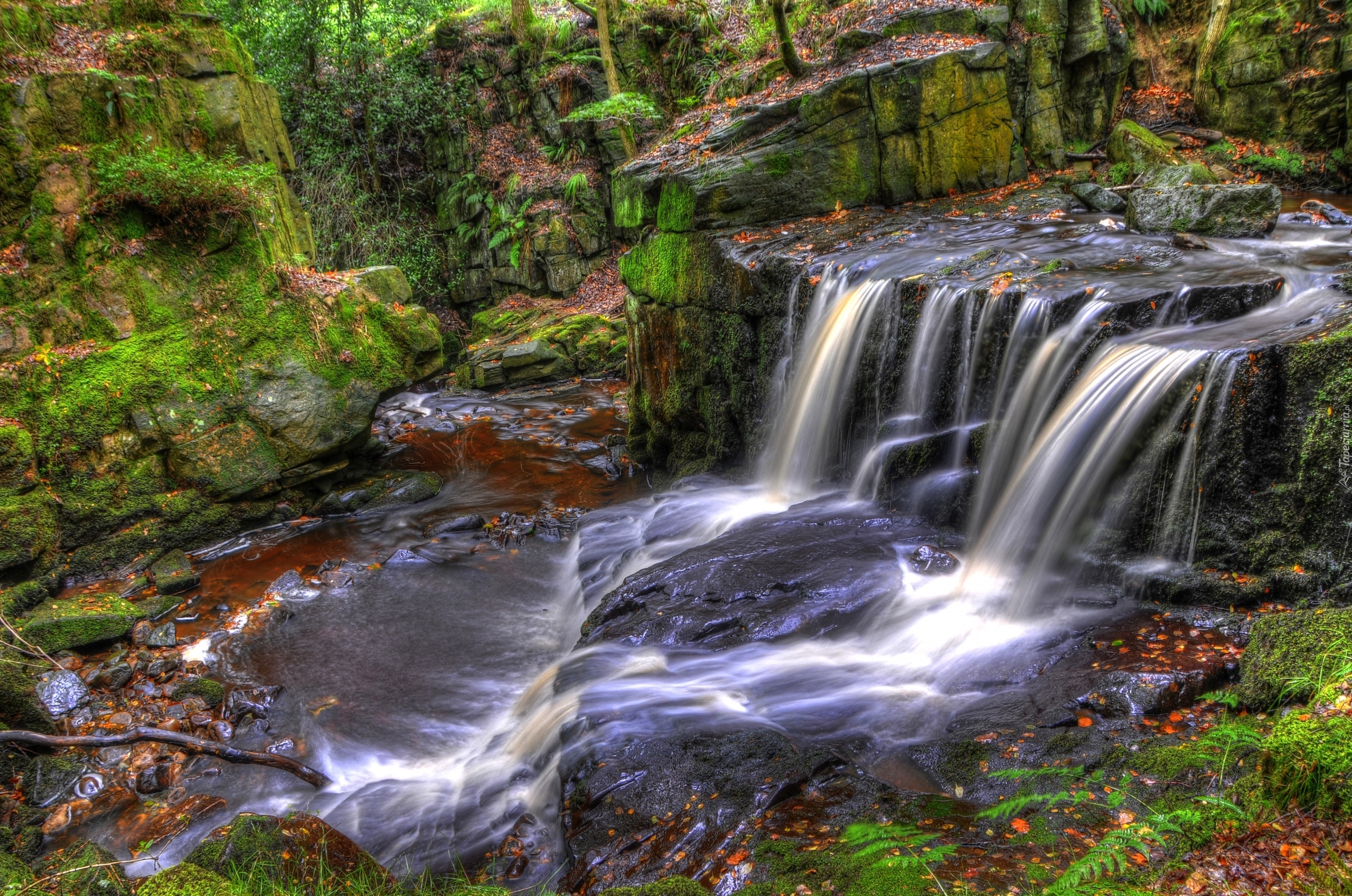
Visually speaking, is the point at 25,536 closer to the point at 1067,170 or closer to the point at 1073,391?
the point at 1073,391

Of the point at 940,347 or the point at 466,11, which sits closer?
the point at 940,347

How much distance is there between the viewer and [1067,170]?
34.0 ft

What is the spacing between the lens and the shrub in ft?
26.4

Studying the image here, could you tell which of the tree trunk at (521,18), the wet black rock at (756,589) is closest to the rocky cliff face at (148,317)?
the wet black rock at (756,589)

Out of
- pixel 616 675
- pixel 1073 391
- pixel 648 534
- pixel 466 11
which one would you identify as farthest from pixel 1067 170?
pixel 466 11

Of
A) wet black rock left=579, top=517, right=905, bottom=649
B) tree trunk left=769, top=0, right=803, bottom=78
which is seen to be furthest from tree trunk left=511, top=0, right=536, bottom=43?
wet black rock left=579, top=517, right=905, bottom=649

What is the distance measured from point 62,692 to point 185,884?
4.15 m

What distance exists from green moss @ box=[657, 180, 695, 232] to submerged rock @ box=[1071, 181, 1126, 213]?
4673 millimetres

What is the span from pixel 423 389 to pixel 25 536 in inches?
316

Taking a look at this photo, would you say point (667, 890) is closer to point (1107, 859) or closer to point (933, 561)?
point (1107, 859)

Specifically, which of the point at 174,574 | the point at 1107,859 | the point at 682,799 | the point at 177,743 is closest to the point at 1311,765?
the point at 1107,859

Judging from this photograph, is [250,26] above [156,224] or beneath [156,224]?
above

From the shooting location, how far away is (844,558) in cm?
596

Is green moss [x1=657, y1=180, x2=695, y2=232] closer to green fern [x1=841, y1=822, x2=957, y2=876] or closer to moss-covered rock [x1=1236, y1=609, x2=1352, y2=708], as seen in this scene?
moss-covered rock [x1=1236, y1=609, x2=1352, y2=708]
